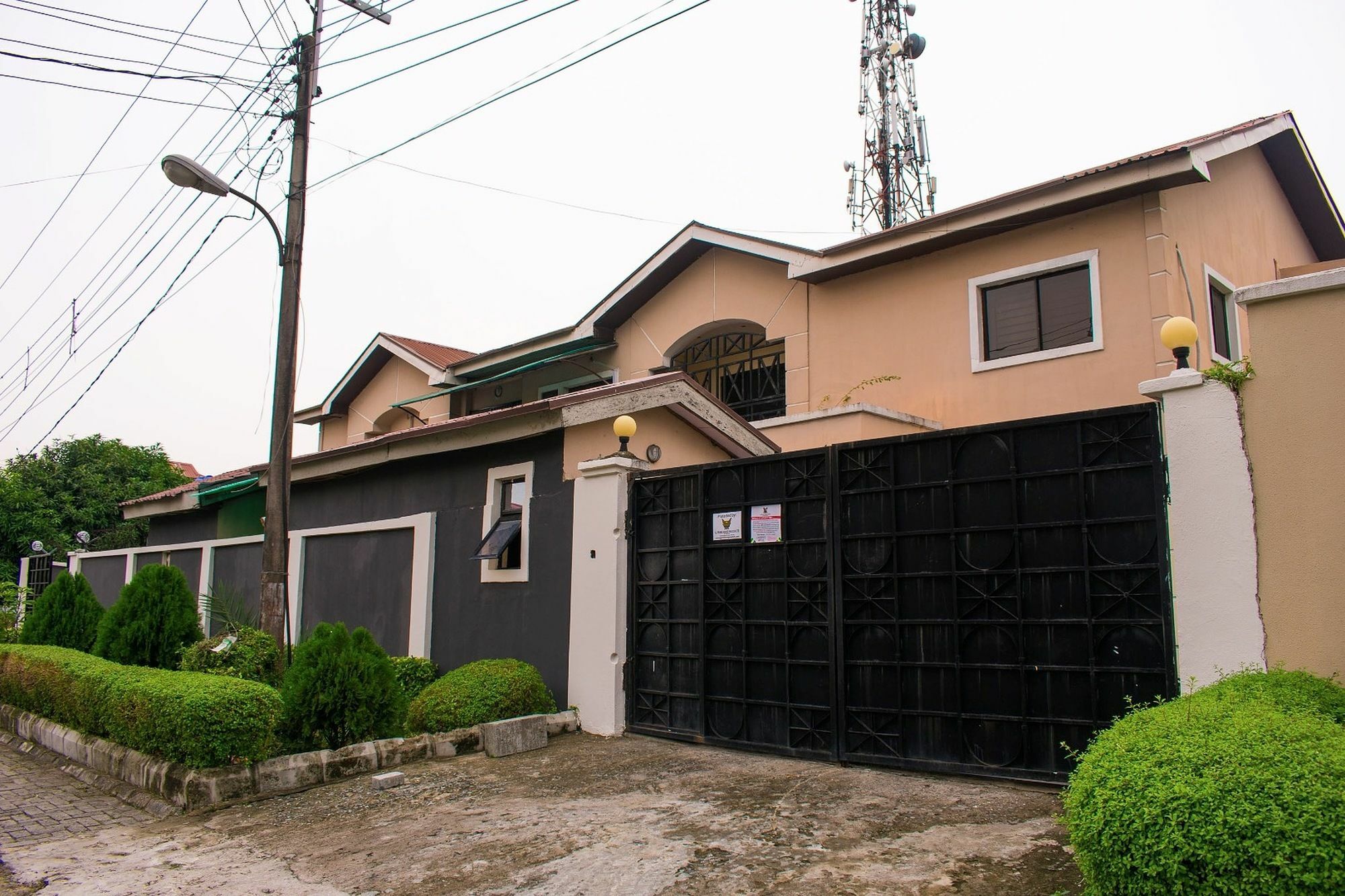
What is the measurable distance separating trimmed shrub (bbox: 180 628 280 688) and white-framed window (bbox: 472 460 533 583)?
7.76 feet

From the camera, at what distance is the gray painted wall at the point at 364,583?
40.9ft

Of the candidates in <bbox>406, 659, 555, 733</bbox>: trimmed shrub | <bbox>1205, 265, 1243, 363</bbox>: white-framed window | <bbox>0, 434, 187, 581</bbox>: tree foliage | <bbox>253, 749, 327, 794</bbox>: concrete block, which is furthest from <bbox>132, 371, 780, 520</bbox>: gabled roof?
<bbox>0, 434, 187, 581</bbox>: tree foliage

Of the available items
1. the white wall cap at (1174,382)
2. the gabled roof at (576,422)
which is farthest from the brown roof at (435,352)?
the white wall cap at (1174,382)

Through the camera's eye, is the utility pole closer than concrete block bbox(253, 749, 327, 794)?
No

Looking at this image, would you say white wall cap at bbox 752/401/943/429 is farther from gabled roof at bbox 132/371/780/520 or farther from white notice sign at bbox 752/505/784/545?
white notice sign at bbox 752/505/784/545

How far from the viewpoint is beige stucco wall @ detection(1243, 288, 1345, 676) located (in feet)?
17.0

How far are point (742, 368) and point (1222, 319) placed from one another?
7.40 m

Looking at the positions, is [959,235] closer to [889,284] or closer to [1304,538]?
[889,284]

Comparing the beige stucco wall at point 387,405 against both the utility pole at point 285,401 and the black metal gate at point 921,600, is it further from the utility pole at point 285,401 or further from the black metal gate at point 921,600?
the black metal gate at point 921,600

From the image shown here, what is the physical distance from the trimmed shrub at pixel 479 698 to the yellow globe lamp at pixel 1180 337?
6.28m

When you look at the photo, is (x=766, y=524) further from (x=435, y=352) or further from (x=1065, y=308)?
(x=435, y=352)

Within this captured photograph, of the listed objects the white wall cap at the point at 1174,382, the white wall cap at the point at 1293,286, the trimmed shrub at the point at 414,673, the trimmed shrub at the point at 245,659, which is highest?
the white wall cap at the point at 1293,286

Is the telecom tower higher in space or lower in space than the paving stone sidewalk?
higher

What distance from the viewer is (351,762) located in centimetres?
771
